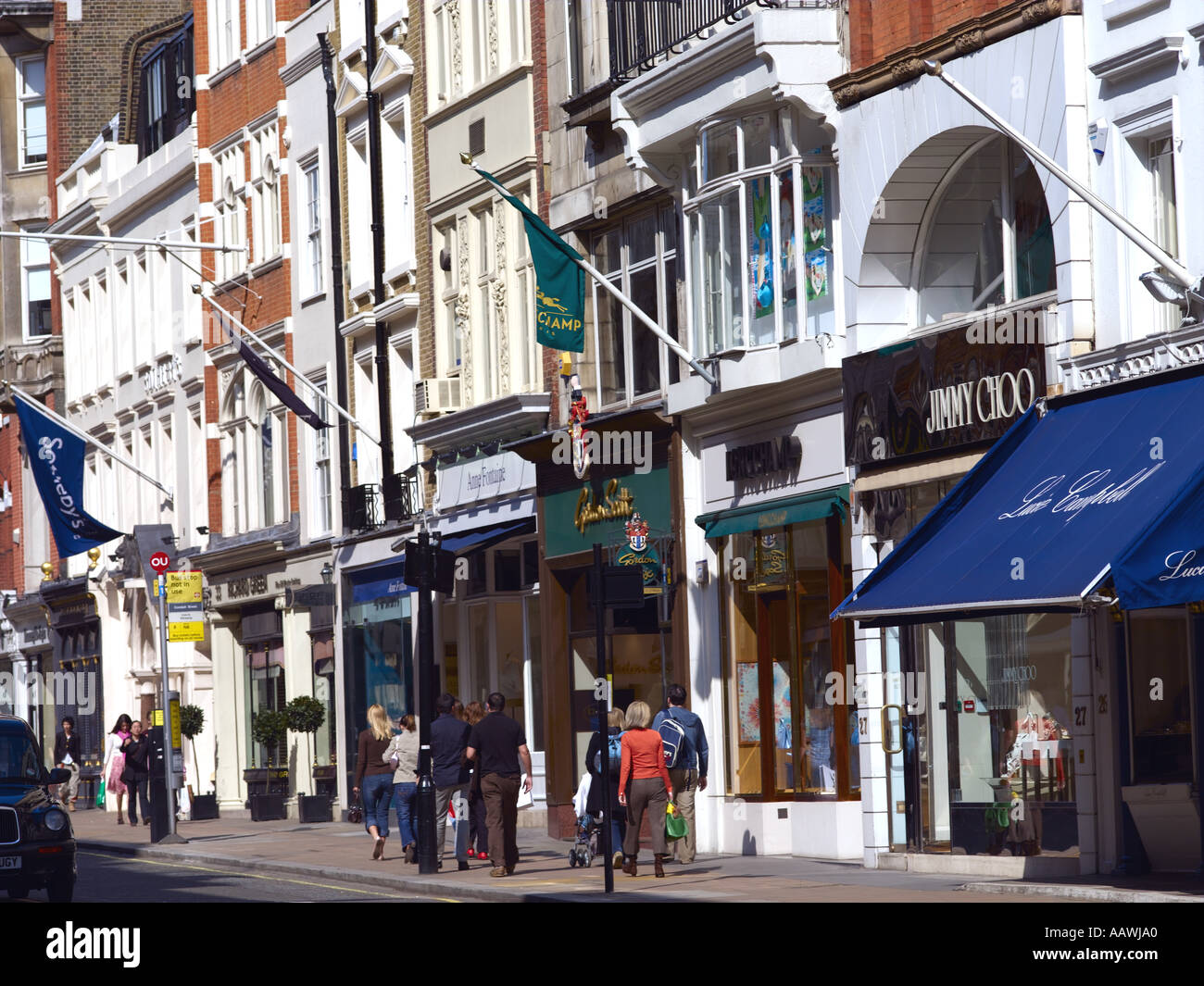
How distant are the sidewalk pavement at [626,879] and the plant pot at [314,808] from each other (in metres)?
3.51

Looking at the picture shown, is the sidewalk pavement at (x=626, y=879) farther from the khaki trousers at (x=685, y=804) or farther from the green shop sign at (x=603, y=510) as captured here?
the green shop sign at (x=603, y=510)

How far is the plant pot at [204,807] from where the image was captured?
132ft

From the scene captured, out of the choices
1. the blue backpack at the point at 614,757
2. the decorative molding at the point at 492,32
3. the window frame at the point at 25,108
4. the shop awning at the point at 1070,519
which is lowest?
the blue backpack at the point at 614,757

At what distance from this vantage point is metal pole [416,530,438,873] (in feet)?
80.1

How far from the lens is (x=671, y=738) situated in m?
23.7

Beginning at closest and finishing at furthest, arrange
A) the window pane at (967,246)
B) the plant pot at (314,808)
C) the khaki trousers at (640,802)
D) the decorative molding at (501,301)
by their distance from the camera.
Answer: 1. the window pane at (967,246)
2. the khaki trousers at (640,802)
3. the decorative molding at (501,301)
4. the plant pot at (314,808)

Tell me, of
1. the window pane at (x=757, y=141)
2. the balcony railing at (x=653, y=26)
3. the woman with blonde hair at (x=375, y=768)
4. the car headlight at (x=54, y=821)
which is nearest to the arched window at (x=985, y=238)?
the window pane at (x=757, y=141)

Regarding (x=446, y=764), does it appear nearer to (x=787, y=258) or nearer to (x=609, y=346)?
(x=609, y=346)

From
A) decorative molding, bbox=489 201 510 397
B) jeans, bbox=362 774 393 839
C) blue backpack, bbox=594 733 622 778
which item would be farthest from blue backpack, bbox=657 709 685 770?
decorative molding, bbox=489 201 510 397

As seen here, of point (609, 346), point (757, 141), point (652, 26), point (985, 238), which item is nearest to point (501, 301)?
point (609, 346)

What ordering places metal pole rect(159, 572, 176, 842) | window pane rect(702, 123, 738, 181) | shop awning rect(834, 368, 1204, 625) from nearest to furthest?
shop awning rect(834, 368, 1204, 625) → window pane rect(702, 123, 738, 181) → metal pole rect(159, 572, 176, 842)

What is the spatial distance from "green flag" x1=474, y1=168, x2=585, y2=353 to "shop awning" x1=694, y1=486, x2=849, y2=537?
9.04 feet

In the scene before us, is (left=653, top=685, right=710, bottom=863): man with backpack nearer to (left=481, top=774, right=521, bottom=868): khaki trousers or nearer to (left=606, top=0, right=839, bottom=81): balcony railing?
(left=481, top=774, right=521, bottom=868): khaki trousers

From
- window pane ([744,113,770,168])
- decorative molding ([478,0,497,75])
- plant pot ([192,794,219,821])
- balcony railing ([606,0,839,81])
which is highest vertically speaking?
decorative molding ([478,0,497,75])
